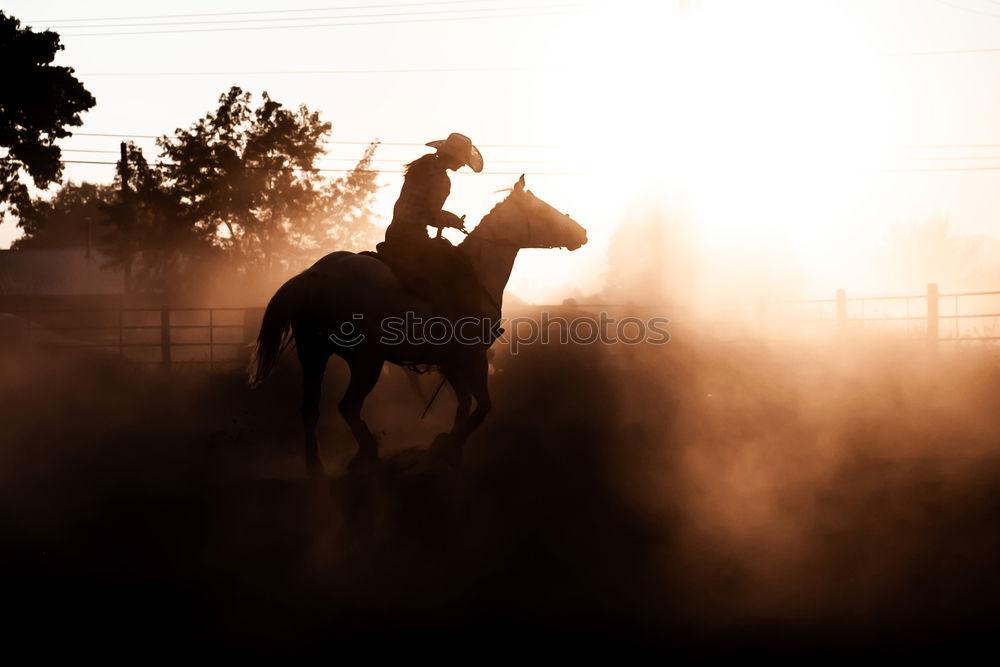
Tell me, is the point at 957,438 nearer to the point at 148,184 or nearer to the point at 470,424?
the point at 470,424

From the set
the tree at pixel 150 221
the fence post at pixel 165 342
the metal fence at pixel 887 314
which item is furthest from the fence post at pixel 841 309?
the tree at pixel 150 221

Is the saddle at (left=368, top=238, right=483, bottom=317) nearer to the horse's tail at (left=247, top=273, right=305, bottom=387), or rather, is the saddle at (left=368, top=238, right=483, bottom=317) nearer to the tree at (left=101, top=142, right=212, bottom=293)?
the horse's tail at (left=247, top=273, right=305, bottom=387)

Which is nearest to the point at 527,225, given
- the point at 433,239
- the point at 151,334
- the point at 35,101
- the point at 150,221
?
the point at 433,239

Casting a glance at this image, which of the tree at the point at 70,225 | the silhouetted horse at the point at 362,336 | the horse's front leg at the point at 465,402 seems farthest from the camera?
the tree at the point at 70,225

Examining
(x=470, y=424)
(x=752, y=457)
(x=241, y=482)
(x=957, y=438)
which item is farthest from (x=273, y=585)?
(x=957, y=438)

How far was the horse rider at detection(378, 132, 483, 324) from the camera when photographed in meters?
9.77

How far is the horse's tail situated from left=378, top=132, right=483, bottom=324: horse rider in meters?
0.85

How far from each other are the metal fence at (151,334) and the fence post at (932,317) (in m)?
12.1

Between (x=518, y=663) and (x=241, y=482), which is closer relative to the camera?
(x=518, y=663)

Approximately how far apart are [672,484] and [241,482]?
3265 millimetres

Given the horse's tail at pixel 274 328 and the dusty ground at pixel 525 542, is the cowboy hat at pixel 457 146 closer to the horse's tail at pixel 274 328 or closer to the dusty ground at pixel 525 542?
the horse's tail at pixel 274 328

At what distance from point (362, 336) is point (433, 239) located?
103 centimetres

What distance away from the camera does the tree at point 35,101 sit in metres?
29.3

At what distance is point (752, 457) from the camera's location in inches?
412
